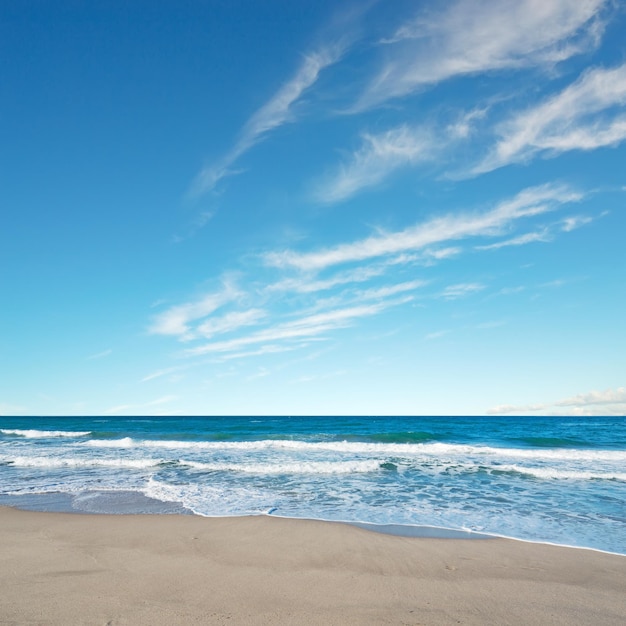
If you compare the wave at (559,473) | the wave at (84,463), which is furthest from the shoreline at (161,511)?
the wave at (559,473)

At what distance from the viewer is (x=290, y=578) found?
5.37 m

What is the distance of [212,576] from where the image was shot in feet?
17.6

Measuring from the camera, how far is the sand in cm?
430

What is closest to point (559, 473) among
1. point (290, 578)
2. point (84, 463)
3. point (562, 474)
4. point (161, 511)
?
point (562, 474)

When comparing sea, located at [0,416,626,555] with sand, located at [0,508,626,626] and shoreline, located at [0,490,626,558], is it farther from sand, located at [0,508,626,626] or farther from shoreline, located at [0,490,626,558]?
sand, located at [0,508,626,626]

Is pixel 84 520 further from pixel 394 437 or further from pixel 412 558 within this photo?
pixel 394 437

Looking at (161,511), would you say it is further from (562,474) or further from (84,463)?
(562,474)

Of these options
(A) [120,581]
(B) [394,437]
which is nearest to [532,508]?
(A) [120,581]

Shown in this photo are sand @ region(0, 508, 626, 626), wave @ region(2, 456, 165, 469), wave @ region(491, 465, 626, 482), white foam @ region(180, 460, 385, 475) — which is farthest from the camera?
wave @ region(2, 456, 165, 469)

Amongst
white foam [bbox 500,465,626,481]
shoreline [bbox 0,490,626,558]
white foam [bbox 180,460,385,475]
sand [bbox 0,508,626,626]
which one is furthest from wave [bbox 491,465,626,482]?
sand [bbox 0,508,626,626]

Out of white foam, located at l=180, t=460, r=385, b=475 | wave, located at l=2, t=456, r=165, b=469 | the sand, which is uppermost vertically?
the sand

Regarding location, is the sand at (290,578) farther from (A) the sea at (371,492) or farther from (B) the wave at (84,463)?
(B) the wave at (84,463)

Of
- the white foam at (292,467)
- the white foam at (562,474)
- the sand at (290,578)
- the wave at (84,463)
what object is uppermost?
the sand at (290,578)

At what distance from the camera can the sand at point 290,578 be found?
4297mm
